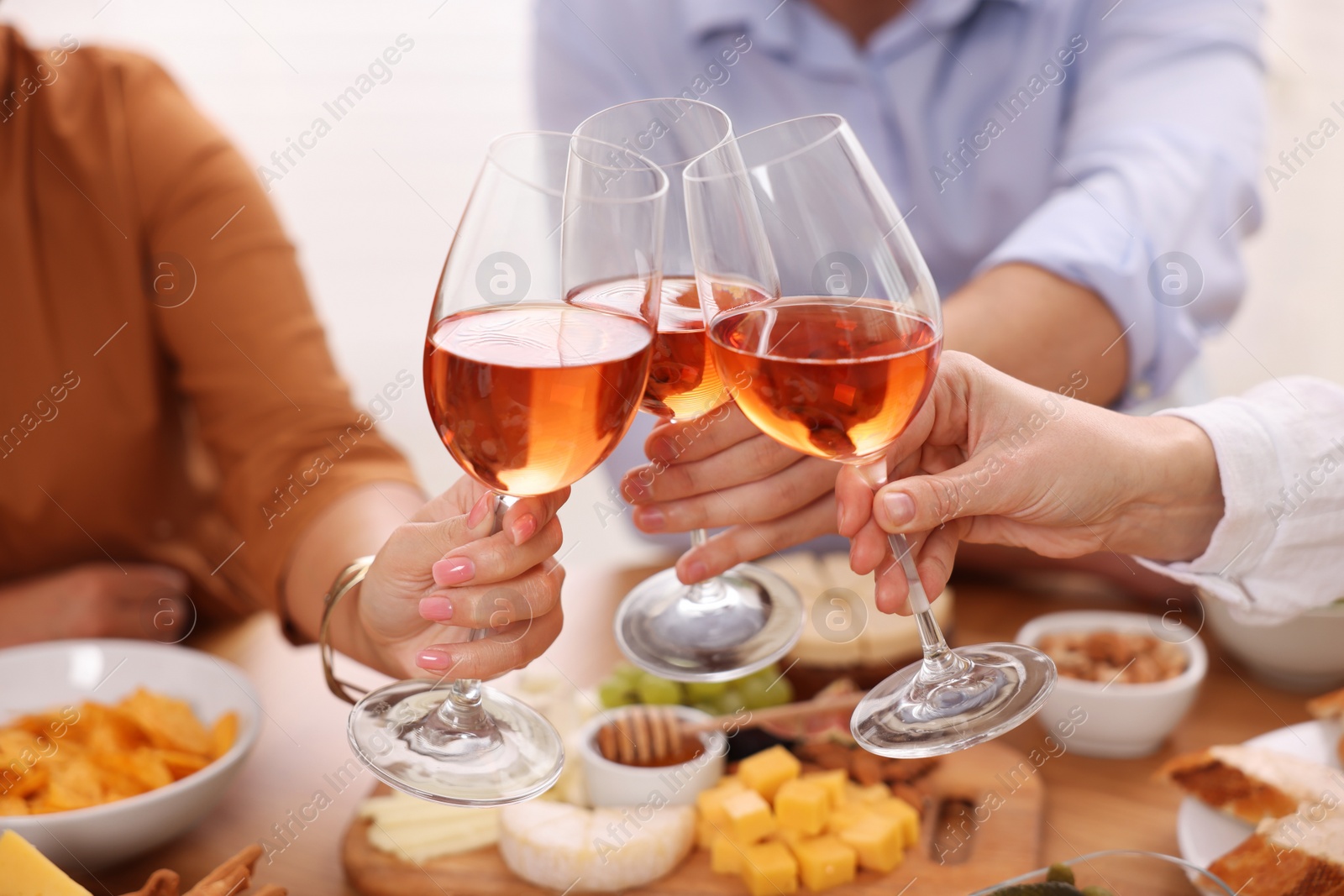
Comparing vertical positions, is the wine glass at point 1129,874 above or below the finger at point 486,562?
below

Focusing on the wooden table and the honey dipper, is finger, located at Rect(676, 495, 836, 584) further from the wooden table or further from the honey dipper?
the wooden table

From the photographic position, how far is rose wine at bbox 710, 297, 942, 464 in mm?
742

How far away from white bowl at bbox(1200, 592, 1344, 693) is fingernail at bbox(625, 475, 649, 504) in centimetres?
75

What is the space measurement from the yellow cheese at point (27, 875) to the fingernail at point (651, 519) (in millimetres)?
569

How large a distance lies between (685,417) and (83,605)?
114cm

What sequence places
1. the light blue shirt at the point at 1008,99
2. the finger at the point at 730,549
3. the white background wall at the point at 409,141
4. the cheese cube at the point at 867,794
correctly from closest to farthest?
the finger at the point at 730,549
the cheese cube at the point at 867,794
the light blue shirt at the point at 1008,99
the white background wall at the point at 409,141

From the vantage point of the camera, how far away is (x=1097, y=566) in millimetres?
1704

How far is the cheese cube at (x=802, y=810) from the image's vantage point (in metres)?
1.21

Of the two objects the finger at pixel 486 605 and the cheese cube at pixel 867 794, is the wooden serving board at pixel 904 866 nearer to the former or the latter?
the cheese cube at pixel 867 794

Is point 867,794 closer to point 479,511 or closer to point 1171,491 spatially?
point 1171,491

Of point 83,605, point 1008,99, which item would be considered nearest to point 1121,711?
point 1008,99

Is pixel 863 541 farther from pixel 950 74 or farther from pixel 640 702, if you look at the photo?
pixel 950 74

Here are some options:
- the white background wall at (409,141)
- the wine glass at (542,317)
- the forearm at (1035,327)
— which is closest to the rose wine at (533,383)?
the wine glass at (542,317)

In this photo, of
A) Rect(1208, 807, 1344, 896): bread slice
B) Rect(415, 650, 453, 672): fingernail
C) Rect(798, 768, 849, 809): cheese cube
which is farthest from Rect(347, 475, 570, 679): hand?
Rect(1208, 807, 1344, 896): bread slice
